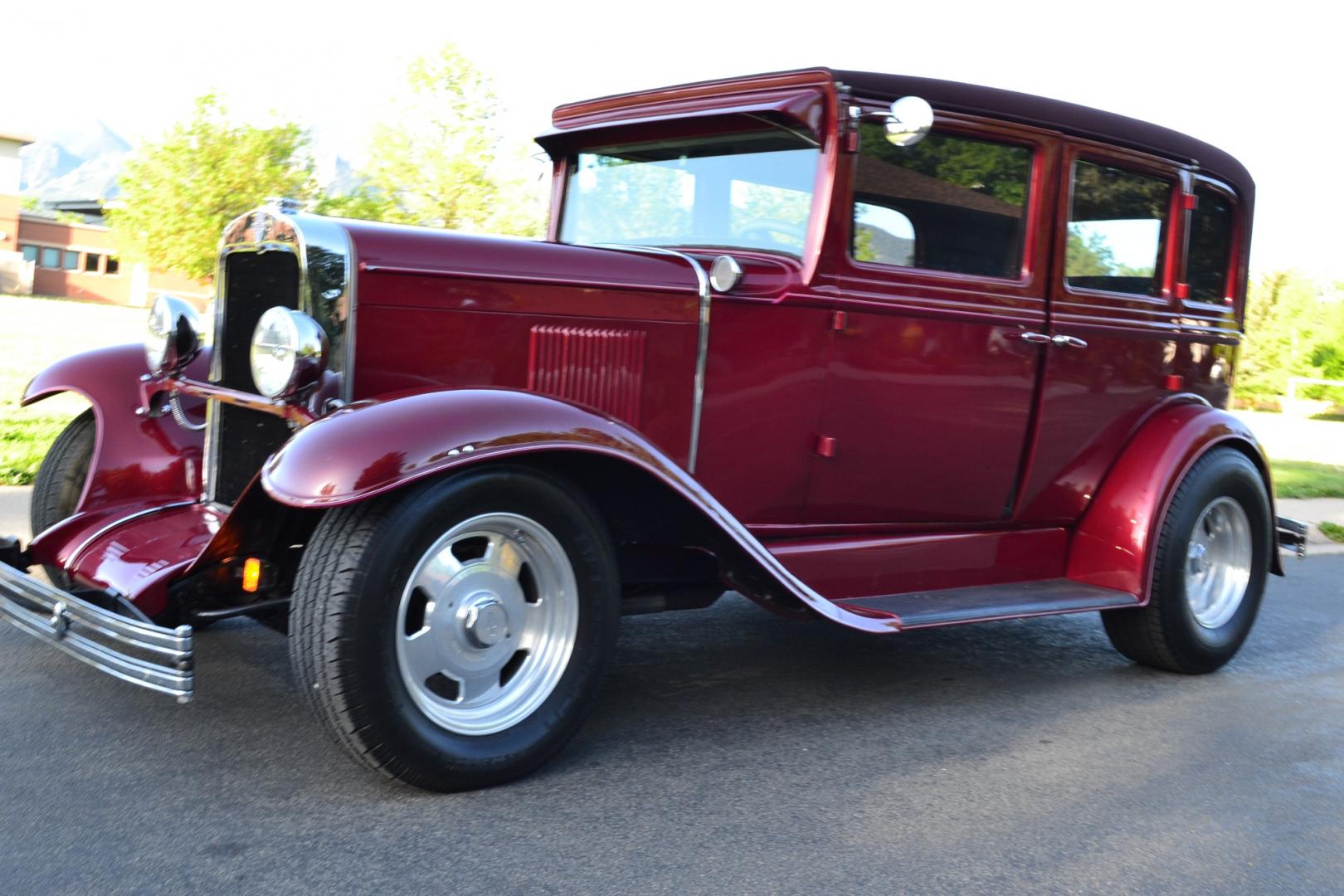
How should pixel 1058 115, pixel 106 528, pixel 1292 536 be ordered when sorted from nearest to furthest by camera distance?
pixel 106 528
pixel 1058 115
pixel 1292 536

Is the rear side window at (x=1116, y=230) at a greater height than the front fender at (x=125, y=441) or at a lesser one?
greater

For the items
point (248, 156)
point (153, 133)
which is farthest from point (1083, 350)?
point (153, 133)

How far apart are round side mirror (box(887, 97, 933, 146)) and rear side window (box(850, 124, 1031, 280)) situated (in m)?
0.13

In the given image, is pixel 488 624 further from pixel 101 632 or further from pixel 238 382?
pixel 238 382

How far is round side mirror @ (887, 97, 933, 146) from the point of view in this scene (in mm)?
3615

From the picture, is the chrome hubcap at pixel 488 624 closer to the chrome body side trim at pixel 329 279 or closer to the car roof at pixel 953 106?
the chrome body side trim at pixel 329 279

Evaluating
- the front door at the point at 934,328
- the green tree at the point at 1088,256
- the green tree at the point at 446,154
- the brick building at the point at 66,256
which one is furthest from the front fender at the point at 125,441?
the brick building at the point at 66,256

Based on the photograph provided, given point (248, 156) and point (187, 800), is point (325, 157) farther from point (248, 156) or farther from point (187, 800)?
point (187, 800)

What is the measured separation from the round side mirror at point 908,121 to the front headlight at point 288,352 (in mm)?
1817

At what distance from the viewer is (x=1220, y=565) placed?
4801 millimetres

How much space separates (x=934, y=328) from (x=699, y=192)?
91 centimetres

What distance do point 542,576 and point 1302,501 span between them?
8538mm

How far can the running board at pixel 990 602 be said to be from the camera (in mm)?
3734

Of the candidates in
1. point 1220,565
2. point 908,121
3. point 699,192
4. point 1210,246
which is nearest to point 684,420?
point 699,192
